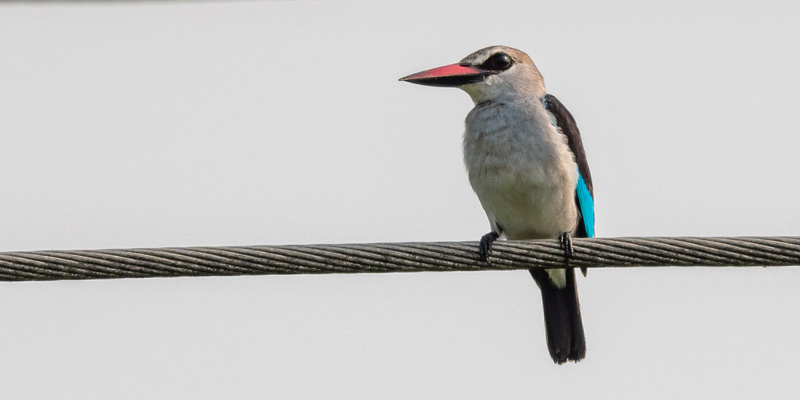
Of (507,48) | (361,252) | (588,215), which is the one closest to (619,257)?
(361,252)

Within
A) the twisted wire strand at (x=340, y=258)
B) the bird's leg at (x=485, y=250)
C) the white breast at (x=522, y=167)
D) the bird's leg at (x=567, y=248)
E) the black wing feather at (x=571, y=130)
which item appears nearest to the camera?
the twisted wire strand at (x=340, y=258)

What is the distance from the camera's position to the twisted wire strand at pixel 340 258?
4.51 metres

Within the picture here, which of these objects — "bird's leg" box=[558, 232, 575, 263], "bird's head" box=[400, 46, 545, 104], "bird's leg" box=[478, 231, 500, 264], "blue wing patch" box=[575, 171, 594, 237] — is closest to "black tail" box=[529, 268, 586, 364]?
"blue wing patch" box=[575, 171, 594, 237]

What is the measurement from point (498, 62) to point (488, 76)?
0.15 metres

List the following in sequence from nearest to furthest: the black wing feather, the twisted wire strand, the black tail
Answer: the twisted wire strand < the black wing feather < the black tail

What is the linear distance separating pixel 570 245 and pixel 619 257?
30 cm

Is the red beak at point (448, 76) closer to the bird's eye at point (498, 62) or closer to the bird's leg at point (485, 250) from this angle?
the bird's eye at point (498, 62)

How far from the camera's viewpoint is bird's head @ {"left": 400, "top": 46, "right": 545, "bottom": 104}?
6801 mm

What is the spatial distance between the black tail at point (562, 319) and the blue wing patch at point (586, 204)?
0.32 m

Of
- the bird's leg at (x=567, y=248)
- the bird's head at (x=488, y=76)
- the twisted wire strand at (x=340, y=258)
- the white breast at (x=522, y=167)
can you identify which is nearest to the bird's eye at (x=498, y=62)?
the bird's head at (x=488, y=76)

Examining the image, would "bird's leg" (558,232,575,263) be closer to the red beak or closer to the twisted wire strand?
the twisted wire strand

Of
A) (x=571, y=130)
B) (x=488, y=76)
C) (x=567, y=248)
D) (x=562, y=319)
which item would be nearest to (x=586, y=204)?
(x=571, y=130)

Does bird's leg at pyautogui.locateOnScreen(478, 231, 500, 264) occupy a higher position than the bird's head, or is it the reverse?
the bird's head

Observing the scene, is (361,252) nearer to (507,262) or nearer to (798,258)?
(507,262)
